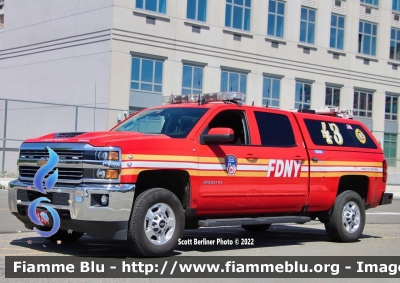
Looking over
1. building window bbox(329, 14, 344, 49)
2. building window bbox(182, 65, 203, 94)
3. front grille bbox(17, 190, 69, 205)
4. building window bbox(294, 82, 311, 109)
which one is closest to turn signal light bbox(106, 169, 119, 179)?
front grille bbox(17, 190, 69, 205)

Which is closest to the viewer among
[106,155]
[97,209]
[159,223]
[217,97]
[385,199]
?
[97,209]

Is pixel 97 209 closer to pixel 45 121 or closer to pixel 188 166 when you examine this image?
pixel 188 166

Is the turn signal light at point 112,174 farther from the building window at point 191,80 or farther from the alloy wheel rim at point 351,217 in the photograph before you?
the building window at point 191,80

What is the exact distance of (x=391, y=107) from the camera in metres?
43.4

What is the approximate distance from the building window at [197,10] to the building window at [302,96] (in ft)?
24.4

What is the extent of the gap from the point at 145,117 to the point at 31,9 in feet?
90.3

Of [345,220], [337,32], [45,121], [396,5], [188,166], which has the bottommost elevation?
[345,220]

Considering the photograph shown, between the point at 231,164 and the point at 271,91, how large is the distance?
28122 millimetres

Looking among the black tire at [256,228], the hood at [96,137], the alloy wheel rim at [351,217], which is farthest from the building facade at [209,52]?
the hood at [96,137]

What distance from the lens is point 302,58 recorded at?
38219 millimetres

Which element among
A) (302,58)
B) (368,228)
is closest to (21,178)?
Answer: (368,228)

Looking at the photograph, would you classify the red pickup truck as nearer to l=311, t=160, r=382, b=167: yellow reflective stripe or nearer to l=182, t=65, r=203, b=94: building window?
l=311, t=160, r=382, b=167: yellow reflective stripe

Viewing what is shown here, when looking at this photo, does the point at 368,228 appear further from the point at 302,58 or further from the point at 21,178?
the point at 302,58

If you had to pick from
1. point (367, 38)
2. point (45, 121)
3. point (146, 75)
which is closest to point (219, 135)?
point (146, 75)
